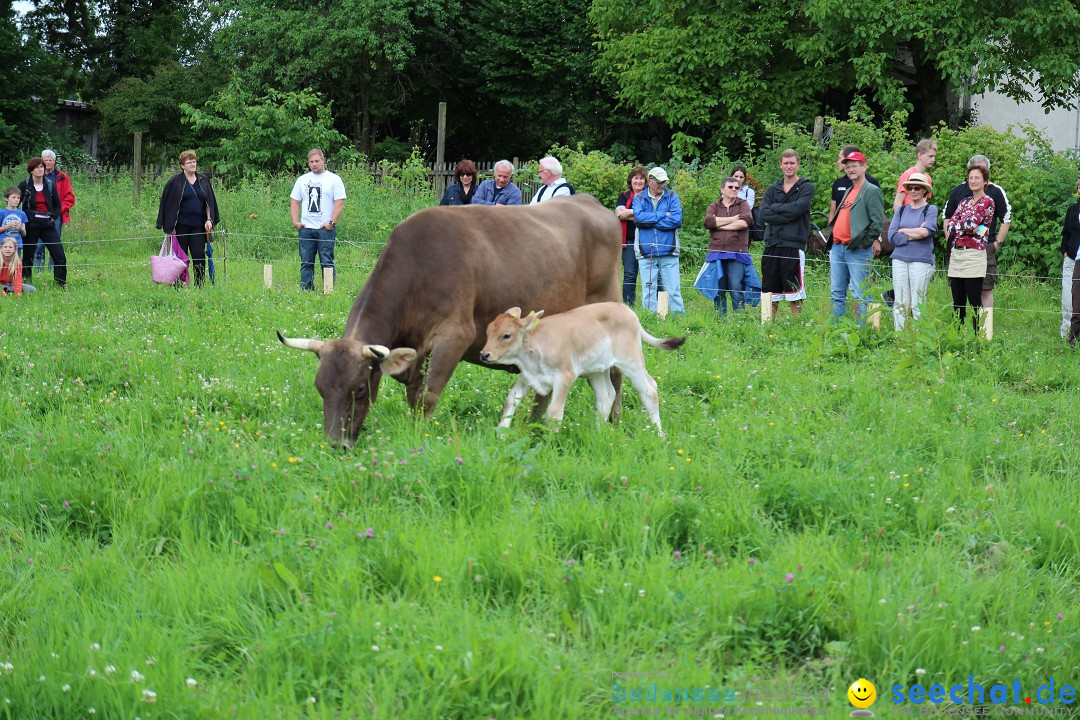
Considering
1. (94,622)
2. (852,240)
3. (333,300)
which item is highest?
(852,240)

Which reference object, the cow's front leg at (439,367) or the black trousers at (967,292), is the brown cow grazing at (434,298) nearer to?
the cow's front leg at (439,367)

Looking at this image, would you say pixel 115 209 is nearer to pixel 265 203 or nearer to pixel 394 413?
pixel 265 203

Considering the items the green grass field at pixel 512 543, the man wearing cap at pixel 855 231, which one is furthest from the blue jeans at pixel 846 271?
the green grass field at pixel 512 543

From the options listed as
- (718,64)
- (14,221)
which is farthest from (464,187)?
(718,64)

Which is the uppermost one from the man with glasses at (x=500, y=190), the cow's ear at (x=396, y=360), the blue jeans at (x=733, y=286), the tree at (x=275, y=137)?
the tree at (x=275, y=137)

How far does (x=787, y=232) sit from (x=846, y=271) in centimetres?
81

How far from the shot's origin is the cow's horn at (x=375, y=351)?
22.3 ft

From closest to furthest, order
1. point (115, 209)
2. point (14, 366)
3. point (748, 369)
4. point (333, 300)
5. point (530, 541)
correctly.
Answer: point (530, 541) → point (14, 366) → point (748, 369) → point (333, 300) → point (115, 209)

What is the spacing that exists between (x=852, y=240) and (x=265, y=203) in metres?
12.8

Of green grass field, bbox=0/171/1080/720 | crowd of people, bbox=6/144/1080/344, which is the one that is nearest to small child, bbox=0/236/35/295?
crowd of people, bbox=6/144/1080/344

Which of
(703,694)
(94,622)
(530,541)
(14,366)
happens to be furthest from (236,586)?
(14,366)

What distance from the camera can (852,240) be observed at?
38.2 feet

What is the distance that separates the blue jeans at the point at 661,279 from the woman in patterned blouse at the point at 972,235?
3155 millimetres

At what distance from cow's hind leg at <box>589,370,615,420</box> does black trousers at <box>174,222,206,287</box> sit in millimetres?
8367
